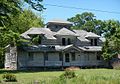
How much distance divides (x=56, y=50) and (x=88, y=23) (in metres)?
49.6

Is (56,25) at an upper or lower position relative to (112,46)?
upper

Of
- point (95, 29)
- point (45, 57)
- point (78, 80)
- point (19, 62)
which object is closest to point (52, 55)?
point (45, 57)

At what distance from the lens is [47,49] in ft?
177

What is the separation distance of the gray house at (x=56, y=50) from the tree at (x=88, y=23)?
39.3 metres

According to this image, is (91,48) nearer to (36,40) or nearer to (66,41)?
(66,41)

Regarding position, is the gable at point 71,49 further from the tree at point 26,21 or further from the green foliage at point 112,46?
the tree at point 26,21

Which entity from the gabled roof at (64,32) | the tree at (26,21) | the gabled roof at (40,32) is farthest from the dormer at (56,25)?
the tree at (26,21)

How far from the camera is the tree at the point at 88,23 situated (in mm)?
101125

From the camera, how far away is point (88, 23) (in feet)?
337

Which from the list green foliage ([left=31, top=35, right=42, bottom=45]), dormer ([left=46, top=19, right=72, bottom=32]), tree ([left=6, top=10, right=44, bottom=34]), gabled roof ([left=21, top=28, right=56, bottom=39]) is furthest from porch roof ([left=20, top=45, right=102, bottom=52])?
tree ([left=6, top=10, right=44, bottom=34])

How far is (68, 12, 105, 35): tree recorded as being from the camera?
101125mm

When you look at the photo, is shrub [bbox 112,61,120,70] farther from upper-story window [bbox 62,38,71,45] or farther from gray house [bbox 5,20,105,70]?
upper-story window [bbox 62,38,71,45]

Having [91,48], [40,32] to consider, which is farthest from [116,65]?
[40,32]

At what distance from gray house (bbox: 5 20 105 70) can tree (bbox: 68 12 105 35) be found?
3927 centimetres
